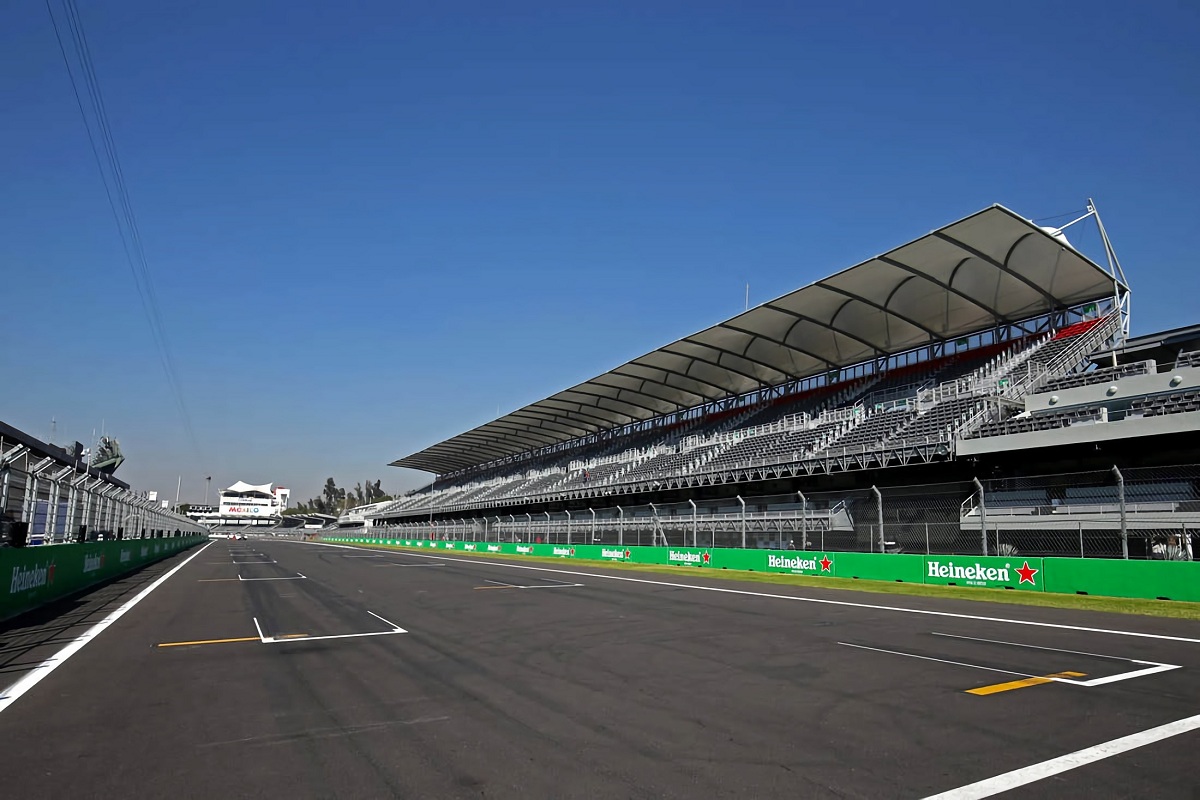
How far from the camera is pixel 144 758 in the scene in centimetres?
554

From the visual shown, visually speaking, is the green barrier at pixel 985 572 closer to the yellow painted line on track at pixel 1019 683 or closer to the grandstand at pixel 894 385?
the grandstand at pixel 894 385

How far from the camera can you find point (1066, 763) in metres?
5.38

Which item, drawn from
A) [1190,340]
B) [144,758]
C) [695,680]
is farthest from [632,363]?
[144,758]

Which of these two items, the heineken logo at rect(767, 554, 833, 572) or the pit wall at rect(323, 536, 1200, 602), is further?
the heineken logo at rect(767, 554, 833, 572)

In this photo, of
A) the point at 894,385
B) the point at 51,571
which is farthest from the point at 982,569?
the point at 51,571

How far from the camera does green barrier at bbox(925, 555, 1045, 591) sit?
1911cm

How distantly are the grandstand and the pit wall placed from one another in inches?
72.8

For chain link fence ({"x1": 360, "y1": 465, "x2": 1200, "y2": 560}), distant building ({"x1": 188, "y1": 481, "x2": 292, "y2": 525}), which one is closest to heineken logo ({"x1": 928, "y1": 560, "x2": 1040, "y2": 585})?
chain link fence ({"x1": 360, "y1": 465, "x2": 1200, "y2": 560})

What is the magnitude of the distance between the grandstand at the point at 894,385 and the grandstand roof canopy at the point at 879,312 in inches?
4.5

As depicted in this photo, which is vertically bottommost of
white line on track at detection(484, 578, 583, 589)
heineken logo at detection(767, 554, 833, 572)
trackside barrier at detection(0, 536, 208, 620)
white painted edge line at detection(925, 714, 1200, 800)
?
white line on track at detection(484, 578, 583, 589)

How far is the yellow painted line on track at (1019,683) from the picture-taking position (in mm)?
7699

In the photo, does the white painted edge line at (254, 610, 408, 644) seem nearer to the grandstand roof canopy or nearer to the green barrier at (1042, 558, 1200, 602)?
the green barrier at (1042, 558, 1200, 602)

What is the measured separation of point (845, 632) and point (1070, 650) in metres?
3.17

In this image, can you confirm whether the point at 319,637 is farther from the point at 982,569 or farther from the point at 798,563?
the point at 798,563
